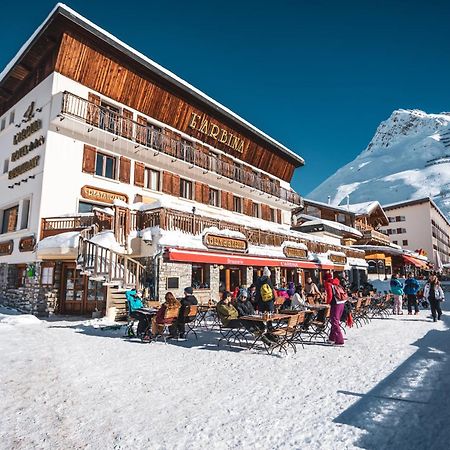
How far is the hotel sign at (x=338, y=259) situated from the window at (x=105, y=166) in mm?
15838

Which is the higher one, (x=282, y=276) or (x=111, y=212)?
(x=111, y=212)

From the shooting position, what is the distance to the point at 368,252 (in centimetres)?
3300

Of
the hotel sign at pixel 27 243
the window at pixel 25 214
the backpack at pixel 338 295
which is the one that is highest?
the window at pixel 25 214

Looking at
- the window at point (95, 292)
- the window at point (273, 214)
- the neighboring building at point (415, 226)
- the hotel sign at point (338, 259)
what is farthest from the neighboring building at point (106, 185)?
the neighboring building at point (415, 226)

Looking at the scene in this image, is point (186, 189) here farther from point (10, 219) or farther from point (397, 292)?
point (397, 292)

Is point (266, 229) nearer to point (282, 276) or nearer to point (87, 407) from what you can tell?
point (282, 276)

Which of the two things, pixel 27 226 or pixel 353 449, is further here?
pixel 27 226

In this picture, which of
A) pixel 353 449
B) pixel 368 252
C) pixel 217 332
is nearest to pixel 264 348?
pixel 217 332

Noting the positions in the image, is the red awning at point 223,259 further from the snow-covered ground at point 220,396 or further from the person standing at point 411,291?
the person standing at point 411,291

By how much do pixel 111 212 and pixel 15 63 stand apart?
10.4 m

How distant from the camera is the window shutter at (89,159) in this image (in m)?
15.1

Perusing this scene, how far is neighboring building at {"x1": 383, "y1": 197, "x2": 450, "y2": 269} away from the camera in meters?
61.5

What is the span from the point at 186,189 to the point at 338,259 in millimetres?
12871

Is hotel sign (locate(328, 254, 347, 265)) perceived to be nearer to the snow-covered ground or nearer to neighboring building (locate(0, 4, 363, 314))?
neighboring building (locate(0, 4, 363, 314))
